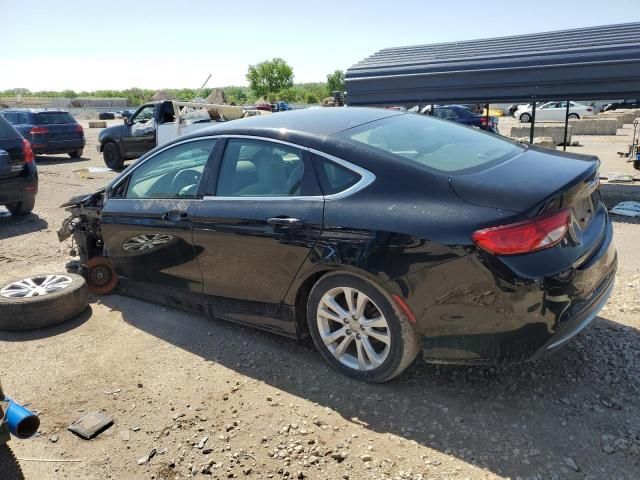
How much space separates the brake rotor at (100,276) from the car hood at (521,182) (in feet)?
11.5

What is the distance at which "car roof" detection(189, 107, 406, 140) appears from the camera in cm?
354

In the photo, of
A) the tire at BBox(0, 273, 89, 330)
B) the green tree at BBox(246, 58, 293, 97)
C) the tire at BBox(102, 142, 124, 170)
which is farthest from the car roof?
the green tree at BBox(246, 58, 293, 97)

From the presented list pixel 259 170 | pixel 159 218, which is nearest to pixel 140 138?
pixel 159 218

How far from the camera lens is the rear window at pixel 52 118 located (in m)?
16.2

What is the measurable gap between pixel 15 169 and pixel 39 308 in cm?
436

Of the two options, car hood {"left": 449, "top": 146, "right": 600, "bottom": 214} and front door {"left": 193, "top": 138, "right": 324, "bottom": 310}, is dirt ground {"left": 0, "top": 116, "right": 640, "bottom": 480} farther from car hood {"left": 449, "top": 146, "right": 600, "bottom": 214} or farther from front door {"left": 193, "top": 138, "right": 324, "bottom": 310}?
car hood {"left": 449, "top": 146, "right": 600, "bottom": 214}

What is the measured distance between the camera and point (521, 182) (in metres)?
2.91

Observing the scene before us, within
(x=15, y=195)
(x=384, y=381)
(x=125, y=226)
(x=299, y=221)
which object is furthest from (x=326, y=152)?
(x=15, y=195)

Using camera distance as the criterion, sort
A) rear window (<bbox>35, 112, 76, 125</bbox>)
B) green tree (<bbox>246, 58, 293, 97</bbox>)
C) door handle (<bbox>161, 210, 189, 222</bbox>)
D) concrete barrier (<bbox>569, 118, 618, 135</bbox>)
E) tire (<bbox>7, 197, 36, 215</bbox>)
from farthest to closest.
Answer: green tree (<bbox>246, 58, 293, 97</bbox>)
concrete barrier (<bbox>569, 118, 618, 135</bbox>)
rear window (<bbox>35, 112, 76, 125</bbox>)
tire (<bbox>7, 197, 36, 215</bbox>)
door handle (<bbox>161, 210, 189, 222</bbox>)

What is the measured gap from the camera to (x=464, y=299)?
9.04 feet

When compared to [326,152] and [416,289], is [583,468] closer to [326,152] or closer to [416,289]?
[416,289]

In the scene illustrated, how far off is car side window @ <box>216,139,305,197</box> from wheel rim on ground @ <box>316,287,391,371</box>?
2.46 ft

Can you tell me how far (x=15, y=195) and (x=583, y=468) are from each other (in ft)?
26.1

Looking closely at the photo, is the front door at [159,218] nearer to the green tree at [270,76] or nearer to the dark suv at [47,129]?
the dark suv at [47,129]
